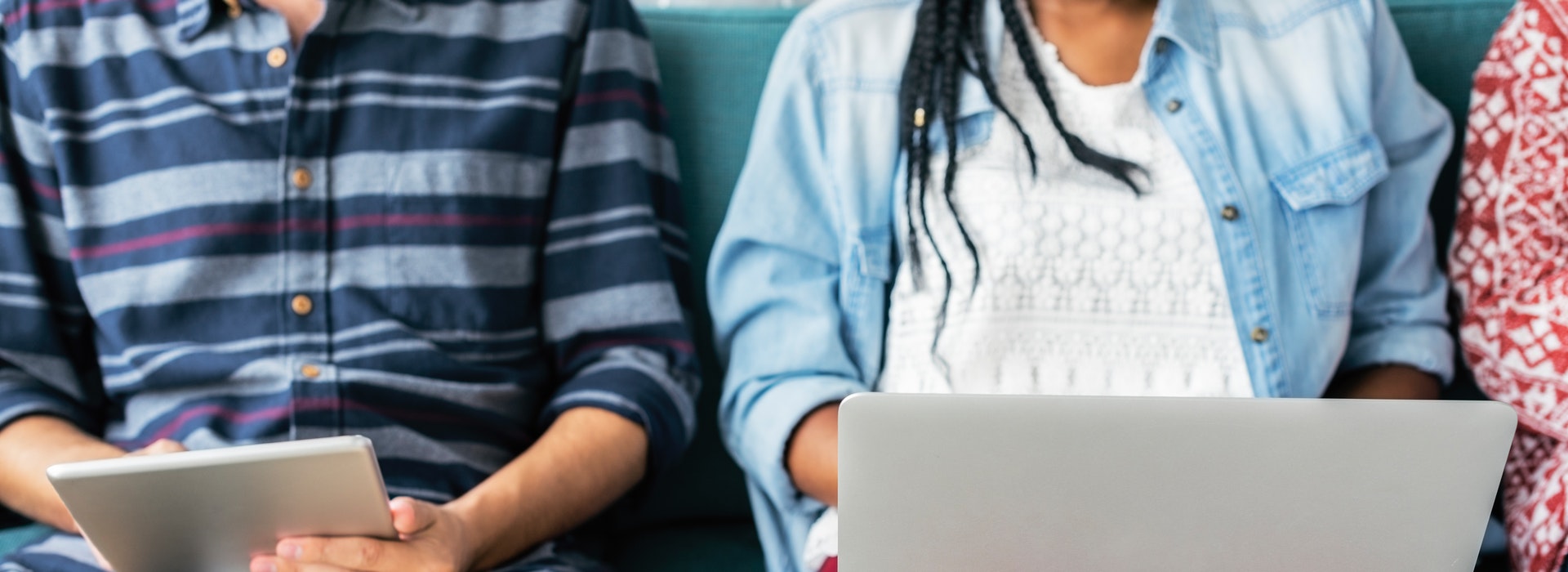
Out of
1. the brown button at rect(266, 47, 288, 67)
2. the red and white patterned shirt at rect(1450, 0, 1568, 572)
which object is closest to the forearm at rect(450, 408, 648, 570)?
the brown button at rect(266, 47, 288, 67)

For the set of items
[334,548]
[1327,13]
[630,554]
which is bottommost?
[630,554]

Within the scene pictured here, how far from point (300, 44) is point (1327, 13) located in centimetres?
94

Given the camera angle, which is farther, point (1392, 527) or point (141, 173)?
point (141, 173)

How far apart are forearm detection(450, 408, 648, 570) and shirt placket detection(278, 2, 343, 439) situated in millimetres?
165

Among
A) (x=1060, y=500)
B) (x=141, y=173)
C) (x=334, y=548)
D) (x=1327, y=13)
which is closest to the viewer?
(x=1060, y=500)

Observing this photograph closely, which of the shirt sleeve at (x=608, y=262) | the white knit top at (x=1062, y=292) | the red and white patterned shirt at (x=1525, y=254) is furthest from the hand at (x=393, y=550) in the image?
the red and white patterned shirt at (x=1525, y=254)

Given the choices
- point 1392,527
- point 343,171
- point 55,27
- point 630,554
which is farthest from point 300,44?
point 1392,527

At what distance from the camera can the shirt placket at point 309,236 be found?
1.04 meters

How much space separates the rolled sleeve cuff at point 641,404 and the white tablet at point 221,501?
10.6 inches

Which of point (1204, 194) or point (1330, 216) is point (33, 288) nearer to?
point (1204, 194)

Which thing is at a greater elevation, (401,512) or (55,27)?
(55,27)

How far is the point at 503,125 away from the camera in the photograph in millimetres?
1104

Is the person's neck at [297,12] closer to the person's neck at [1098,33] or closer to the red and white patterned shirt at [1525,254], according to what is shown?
the person's neck at [1098,33]

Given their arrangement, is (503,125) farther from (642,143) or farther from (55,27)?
(55,27)
